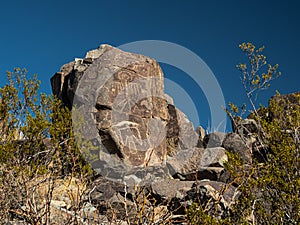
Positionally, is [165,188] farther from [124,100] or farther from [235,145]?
[124,100]

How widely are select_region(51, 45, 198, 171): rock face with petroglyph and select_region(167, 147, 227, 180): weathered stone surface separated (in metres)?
2.04

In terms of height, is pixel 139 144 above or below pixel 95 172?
above

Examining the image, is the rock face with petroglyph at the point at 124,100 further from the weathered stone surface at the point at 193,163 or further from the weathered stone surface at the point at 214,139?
the weathered stone surface at the point at 214,139

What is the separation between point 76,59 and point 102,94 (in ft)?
19.9

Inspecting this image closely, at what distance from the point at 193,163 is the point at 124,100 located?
6.39 m

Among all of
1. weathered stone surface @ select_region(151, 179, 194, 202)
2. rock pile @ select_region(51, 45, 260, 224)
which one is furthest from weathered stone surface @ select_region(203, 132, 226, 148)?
weathered stone surface @ select_region(151, 179, 194, 202)

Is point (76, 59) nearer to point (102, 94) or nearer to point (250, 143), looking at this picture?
point (102, 94)

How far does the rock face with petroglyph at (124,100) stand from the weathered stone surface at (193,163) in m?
2.04

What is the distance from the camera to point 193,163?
2119 cm

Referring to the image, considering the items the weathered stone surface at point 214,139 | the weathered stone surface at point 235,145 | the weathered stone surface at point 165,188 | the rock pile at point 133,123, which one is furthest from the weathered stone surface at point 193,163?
the weathered stone surface at point 165,188

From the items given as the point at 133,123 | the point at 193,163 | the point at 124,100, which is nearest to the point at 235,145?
the point at 193,163

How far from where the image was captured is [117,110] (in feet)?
76.0

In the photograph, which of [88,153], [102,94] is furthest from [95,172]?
[102,94]

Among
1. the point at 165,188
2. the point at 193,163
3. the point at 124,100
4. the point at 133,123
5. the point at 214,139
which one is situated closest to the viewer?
the point at 165,188
